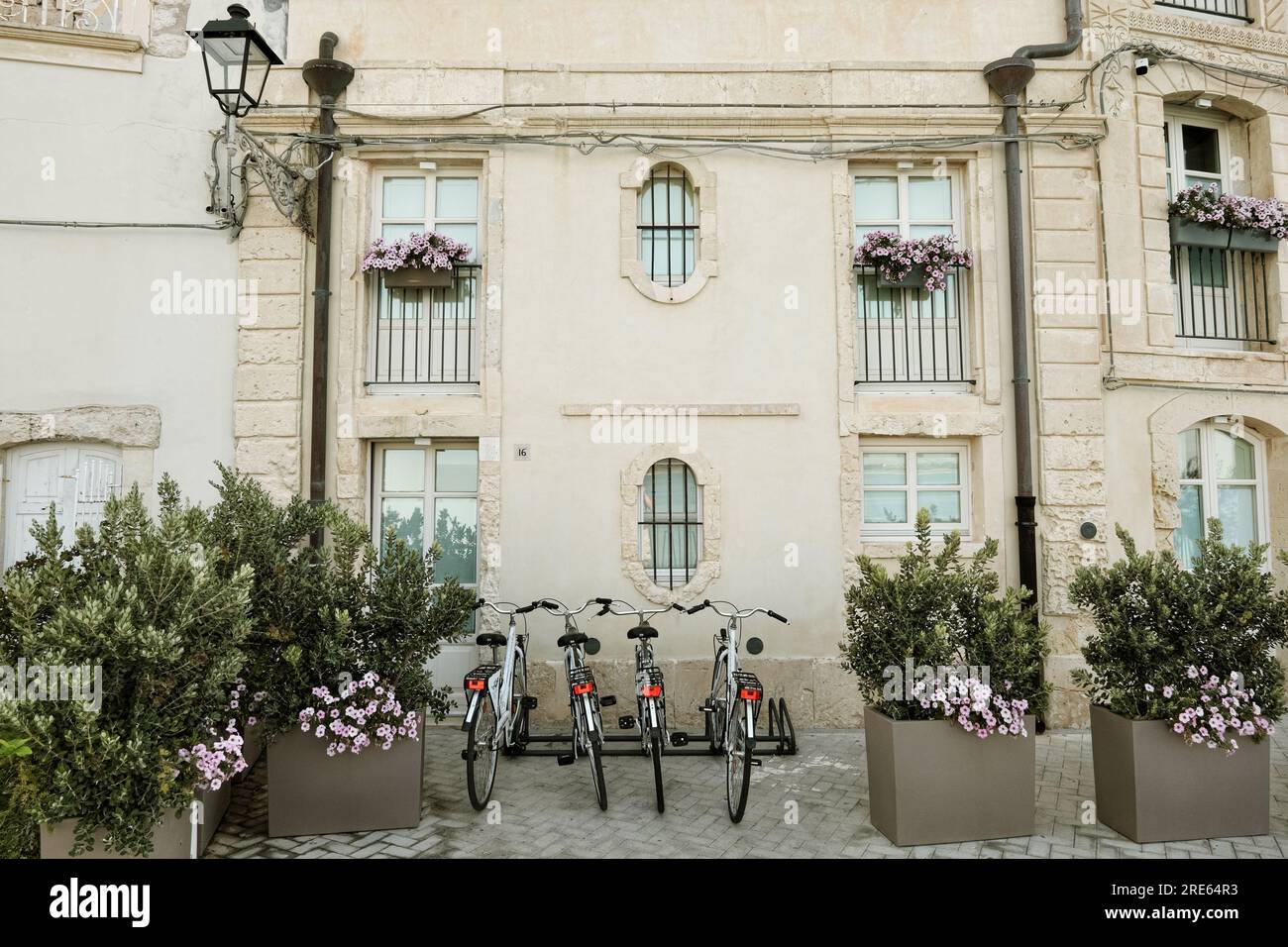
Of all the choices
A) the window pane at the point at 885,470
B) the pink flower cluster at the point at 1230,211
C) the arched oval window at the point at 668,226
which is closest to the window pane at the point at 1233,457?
the pink flower cluster at the point at 1230,211

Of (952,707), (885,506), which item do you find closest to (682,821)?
(952,707)

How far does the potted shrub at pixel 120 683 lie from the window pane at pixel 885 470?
5.01 metres

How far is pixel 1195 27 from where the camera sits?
7000mm

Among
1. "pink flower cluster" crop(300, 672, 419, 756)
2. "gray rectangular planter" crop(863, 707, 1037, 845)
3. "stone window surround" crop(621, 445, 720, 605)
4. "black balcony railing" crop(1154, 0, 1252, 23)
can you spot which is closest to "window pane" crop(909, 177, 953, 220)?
"black balcony railing" crop(1154, 0, 1252, 23)

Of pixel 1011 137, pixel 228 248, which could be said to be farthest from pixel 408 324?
pixel 1011 137

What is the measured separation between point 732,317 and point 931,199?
220 cm

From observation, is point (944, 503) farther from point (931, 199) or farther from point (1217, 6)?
point (1217, 6)

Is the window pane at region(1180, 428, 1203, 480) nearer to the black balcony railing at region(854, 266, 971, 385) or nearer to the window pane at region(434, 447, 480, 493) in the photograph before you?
the black balcony railing at region(854, 266, 971, 385)

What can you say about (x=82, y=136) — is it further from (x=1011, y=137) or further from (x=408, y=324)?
(x=1011, y=137)

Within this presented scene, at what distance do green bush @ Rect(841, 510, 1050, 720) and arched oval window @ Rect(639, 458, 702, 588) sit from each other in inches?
93.5

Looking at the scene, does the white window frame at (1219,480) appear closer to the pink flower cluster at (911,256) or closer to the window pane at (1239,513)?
the window pane at (1239,513)

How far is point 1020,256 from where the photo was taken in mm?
6617

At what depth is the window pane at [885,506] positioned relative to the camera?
673cm

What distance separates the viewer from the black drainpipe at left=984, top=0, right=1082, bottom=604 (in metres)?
6.44
